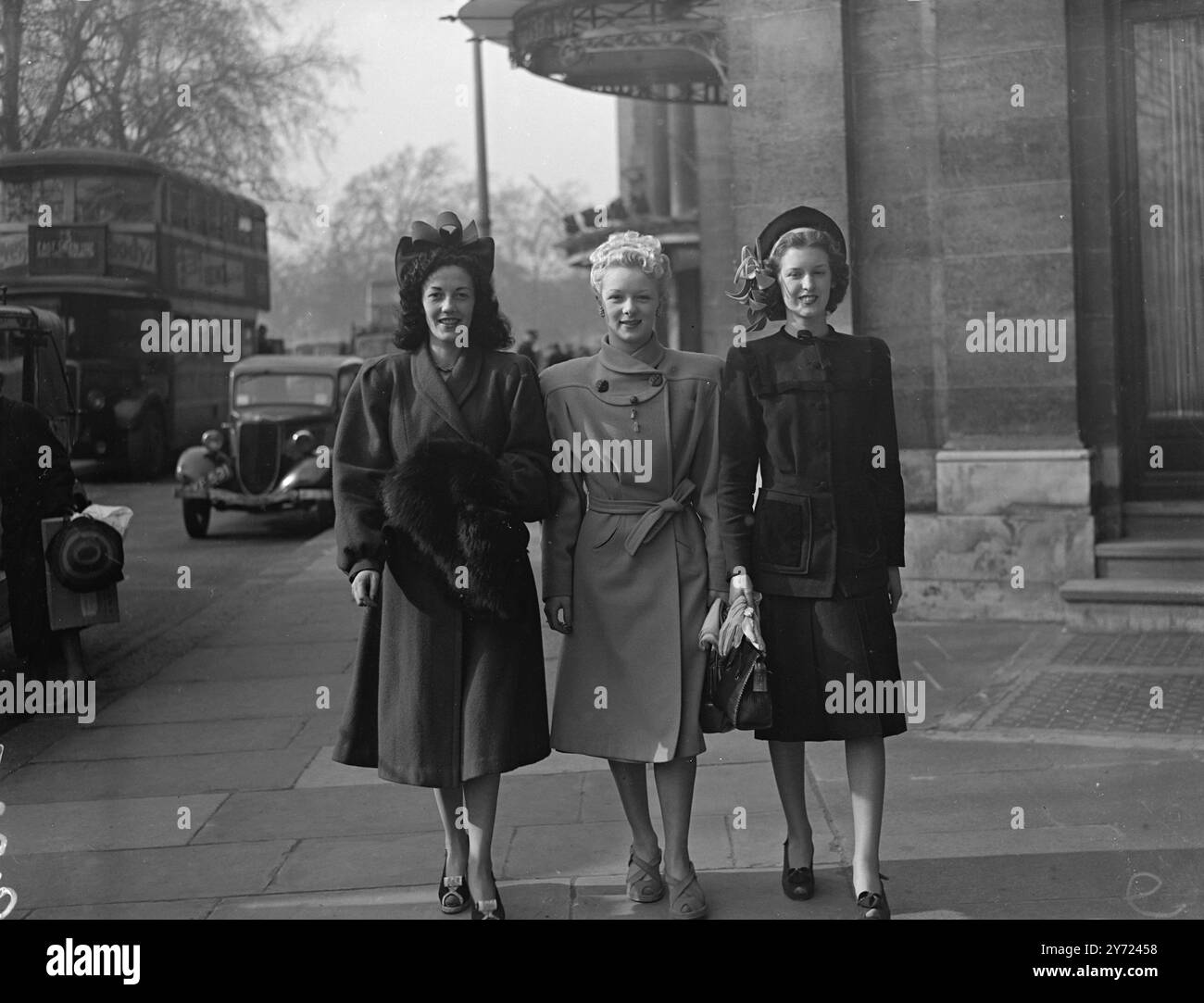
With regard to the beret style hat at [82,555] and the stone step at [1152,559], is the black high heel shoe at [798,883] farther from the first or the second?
the stone step at [1152,559]

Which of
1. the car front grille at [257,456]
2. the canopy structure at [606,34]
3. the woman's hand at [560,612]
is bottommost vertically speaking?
the woman's hand at [560,612]

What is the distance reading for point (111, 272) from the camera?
2256 centimetres

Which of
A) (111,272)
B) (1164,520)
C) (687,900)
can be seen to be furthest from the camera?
(111,272)

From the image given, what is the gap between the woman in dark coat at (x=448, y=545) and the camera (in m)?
4.40

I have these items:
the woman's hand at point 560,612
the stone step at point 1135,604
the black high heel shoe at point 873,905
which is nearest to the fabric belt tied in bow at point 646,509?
the woman's hand at point 560,612

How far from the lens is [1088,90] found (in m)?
9.27

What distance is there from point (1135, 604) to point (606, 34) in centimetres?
1131

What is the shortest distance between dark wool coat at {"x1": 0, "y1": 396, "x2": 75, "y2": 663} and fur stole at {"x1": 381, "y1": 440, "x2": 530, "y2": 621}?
3.74m

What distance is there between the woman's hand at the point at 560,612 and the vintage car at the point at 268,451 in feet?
38.6

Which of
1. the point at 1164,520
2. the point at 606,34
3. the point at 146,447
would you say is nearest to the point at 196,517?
the point at 146,447

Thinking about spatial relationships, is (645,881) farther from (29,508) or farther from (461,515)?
(29,508)

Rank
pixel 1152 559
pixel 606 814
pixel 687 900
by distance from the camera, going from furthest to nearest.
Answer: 1. pixel 1152 559
2. pixel 606 814
3. pixel 687 900

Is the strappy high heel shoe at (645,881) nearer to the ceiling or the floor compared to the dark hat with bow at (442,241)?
nearer to the floor

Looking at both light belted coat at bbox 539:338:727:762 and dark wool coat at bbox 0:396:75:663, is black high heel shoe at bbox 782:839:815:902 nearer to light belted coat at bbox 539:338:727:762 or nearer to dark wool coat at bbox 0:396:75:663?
light belted coat at bbox 539:338:727:762
